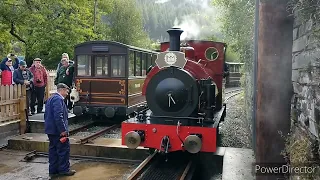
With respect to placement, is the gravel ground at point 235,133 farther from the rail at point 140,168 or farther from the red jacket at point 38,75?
the red jacket at point 38,75

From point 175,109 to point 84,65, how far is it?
5.42 meters

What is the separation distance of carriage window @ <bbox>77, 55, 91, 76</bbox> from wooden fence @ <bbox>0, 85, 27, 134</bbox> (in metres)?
1.92

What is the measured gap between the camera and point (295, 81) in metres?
3.80

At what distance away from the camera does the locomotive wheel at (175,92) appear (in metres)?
5.83

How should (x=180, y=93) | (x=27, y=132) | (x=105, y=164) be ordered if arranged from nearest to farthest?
(x=180, y=93), (x=105, y=164), (x=27, y=132)

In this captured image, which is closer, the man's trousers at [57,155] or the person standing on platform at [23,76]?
the man's trousers at [57,155]

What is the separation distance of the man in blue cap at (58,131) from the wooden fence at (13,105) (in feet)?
10.0

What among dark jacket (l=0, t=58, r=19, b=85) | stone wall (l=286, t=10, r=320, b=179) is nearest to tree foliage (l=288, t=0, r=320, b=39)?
stone wall (l=286, t=10, r=320, b=179)

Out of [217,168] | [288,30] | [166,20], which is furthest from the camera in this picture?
[166,20]

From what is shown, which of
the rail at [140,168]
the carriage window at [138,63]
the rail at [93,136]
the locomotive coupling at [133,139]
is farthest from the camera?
the carriage window at [138,63]

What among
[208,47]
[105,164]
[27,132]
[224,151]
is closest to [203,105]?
[224,151]

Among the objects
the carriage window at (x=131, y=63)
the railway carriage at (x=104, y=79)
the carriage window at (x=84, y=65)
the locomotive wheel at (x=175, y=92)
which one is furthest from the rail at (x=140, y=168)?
the carriage window at (x=84, y=65)

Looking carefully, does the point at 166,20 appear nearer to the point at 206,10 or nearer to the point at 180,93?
the point at 206,10

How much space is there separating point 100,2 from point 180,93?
25001mm
